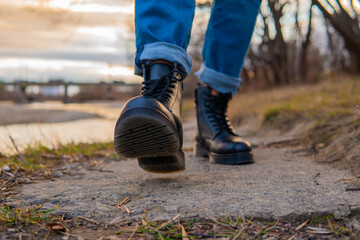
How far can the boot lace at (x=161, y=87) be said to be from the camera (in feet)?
3.99

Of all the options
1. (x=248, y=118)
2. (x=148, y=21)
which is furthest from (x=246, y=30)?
(x=248, y=118)

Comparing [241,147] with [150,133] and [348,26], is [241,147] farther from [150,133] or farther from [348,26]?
[348,26]

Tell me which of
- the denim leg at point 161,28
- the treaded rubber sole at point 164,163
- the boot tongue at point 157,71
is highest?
the denim leg at point 161,28

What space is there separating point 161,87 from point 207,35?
0.67 metres

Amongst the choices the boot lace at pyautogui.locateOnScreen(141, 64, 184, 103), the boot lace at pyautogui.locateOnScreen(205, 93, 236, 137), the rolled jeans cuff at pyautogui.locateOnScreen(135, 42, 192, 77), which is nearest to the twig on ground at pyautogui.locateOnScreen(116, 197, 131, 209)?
the boot lace at pyautogui.locateOnScreen(141, 64, 184, 103)

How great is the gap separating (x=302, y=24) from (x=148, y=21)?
7.30 meters

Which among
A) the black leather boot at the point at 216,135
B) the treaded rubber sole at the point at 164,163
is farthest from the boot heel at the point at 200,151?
the treaded rubber sole at the point at 164,163

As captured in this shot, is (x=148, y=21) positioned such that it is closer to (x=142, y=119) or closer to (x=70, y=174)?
(x=142, y=119)

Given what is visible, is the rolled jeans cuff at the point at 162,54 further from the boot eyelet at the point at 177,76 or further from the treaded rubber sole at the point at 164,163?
the treaded rubber sole at the point at 164,163

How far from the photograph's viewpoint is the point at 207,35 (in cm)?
180

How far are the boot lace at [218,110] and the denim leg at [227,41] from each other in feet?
0.17

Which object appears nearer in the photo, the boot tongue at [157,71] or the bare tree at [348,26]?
the boot tongue at [157,71]

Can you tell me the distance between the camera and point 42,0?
3.30 meters

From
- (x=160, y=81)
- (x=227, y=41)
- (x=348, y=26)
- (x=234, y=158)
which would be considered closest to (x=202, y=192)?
(x=160, y=81)
